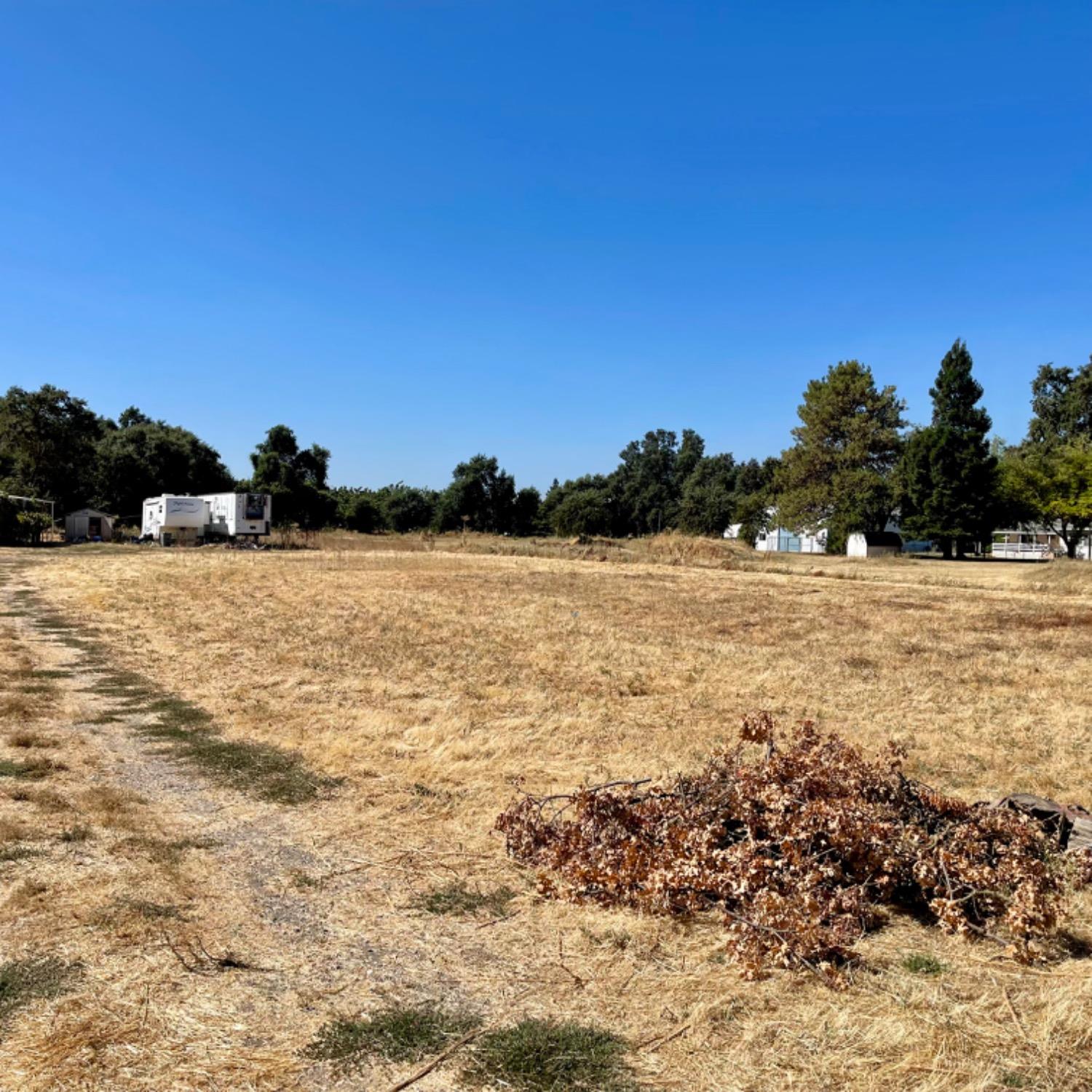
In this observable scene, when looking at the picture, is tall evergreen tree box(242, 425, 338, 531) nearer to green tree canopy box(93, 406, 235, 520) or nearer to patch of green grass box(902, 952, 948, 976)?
green tree canopy box(93, 406, 235, 520)

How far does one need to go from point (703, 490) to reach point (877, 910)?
9724 cm

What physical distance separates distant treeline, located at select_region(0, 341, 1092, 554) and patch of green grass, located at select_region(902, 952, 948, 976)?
182 ft

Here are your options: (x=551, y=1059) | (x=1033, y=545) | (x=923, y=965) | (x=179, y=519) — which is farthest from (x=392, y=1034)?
(x=1033, y=545)

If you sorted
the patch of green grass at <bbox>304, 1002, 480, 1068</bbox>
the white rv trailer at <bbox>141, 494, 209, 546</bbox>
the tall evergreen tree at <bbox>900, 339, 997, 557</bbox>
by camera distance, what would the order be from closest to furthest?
the patch of green grass at <bbox>304, 1002, 480, 1068</bbox>, the white rv trailer at <bbox>141, 494, 209, 546</bbox>, the tall evergreen tree at <bbox>900, 339, 997, 557</bbox>

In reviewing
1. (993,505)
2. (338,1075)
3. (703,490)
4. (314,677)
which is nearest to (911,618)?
(314,677)

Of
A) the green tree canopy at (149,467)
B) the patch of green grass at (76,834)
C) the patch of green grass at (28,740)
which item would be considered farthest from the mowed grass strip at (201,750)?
the green tree canopy at (149,467)

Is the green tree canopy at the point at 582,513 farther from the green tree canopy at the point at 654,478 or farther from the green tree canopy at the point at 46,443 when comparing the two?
the green tree canopy at the point at 46,443

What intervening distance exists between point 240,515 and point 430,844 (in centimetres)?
4795

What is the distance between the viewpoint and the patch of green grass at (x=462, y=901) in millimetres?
4672

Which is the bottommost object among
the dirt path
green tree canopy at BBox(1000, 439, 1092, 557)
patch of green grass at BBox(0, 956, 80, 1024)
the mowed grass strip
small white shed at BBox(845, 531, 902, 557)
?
the mowed grass strip

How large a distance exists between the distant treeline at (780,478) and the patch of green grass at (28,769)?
4927 centimetres

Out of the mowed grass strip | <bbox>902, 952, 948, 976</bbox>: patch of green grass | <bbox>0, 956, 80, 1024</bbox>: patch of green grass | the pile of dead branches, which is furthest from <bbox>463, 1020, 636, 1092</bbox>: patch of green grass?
the mowed grass strip

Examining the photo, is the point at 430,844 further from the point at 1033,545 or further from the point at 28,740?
the point at 1033,545

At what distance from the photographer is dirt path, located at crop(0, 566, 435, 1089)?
10.4 feet
